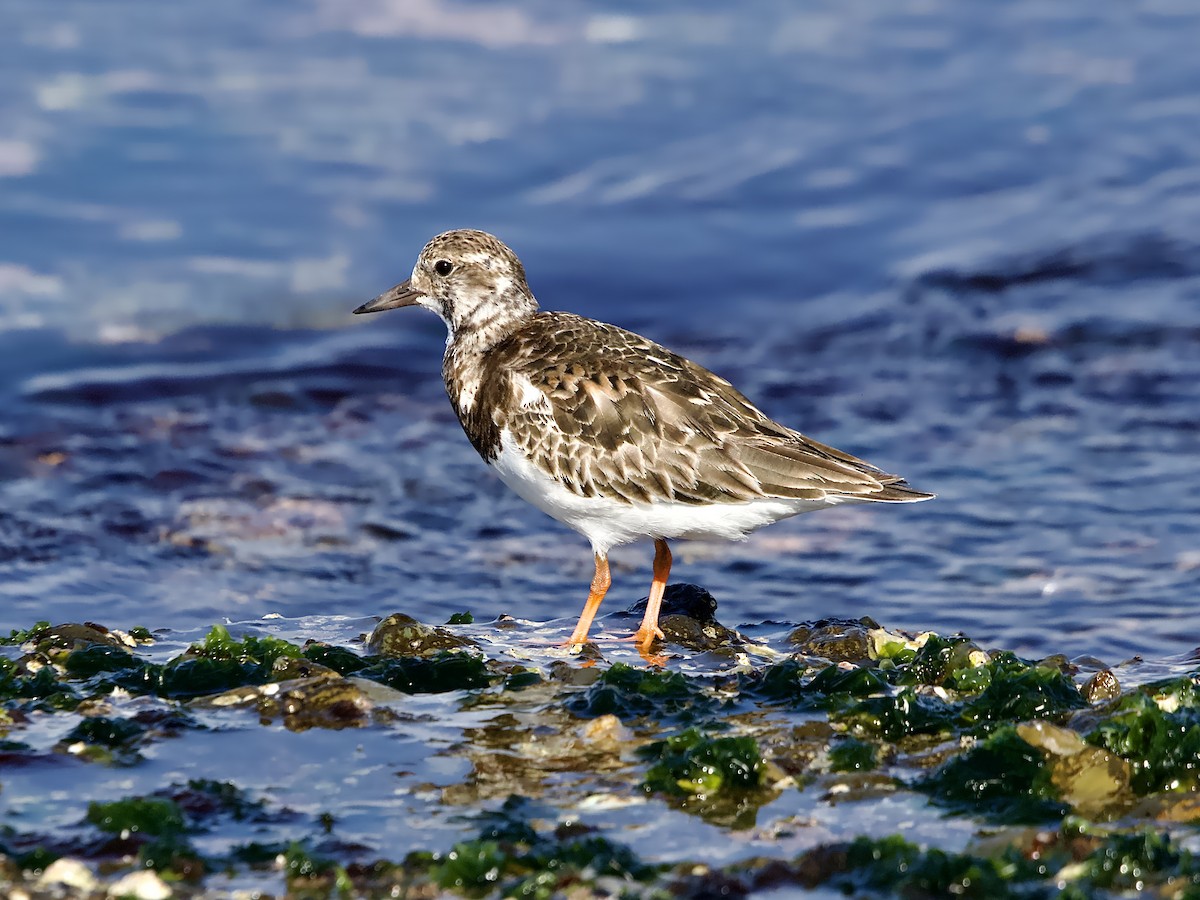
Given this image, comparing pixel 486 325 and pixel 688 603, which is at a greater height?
pixel 486 325

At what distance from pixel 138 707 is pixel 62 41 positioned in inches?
494

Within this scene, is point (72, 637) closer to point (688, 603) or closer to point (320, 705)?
point (320, 705)

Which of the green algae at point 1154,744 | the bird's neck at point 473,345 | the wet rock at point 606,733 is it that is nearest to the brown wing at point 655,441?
the bird's neck at point 473,345

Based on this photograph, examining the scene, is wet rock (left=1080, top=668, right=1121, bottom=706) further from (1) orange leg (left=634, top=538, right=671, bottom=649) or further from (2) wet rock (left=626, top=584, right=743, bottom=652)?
(1) orange leg (left=634, top=538, right=671, bottom=649)

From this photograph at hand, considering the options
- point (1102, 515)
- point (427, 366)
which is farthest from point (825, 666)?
point (427, 366)

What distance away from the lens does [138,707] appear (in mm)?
5477

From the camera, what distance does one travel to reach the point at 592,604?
23.3ft

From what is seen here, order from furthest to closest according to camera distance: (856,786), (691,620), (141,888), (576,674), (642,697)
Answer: (691,620) → (576,674) → (642,697) → (856,786) → (141,888)

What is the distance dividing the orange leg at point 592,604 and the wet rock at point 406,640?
614mm

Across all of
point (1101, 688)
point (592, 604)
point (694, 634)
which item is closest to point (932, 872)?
point (1101, 688)

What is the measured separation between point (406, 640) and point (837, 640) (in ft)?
6.55

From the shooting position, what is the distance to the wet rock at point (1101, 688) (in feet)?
19.1

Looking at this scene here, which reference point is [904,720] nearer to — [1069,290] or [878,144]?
[1069,290]

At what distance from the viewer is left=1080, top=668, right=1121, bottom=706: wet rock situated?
5812mm
